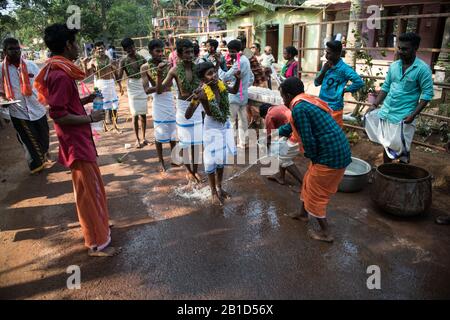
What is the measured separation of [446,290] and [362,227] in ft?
3.35

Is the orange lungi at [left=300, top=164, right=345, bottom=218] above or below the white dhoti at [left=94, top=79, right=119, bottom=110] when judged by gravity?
below

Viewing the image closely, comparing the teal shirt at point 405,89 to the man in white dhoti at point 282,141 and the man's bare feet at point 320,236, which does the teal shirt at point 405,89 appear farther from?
the man's bare feet at point 320,236

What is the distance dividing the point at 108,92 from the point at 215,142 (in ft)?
14.5

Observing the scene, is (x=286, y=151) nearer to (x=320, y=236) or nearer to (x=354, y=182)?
(x=354, y=182)

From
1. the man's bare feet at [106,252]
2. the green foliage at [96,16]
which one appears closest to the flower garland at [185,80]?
the man's bare feet at [106,252]

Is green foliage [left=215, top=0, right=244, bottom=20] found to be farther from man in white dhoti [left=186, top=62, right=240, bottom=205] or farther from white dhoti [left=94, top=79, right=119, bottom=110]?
man in white dhoti [left=186, top=62, right=240, bottom=205]

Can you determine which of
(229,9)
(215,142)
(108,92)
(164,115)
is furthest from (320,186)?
(229,9)

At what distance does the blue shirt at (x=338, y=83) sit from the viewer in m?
4.12

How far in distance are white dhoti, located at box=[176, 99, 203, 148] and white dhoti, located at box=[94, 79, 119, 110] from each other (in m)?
3.50

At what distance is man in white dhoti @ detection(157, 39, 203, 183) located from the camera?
4324mm

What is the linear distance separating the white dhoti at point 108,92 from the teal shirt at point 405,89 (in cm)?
569

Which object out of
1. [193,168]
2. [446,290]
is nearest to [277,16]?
[193,168]

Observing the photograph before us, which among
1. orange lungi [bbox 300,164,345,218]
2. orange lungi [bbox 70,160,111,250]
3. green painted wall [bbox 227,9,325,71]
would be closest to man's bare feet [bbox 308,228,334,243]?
orange lungi [bbox 300,164,345,218]

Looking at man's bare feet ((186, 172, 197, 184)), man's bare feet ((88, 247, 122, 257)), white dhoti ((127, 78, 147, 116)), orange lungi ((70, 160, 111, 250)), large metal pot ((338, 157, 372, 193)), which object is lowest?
man's bare feet ((88, 247, 122, 257))
